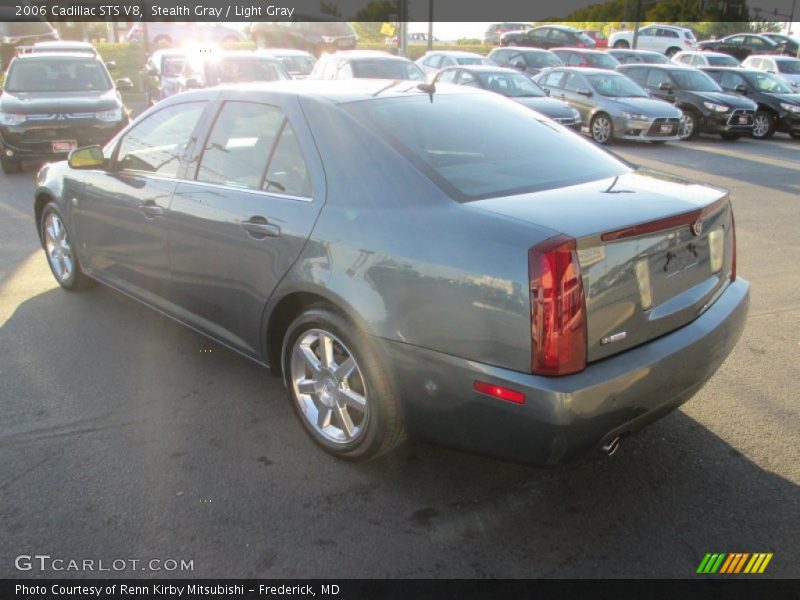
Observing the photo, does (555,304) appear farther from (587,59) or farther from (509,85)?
(587,59)

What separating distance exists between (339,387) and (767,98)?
16.4 m

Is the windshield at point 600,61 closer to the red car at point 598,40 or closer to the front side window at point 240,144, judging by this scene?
the red car at point 598,40

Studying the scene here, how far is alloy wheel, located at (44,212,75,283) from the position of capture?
17.5 feet

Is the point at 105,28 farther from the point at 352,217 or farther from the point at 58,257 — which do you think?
the point at 352,217

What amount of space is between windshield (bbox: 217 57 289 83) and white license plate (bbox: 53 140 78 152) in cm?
360

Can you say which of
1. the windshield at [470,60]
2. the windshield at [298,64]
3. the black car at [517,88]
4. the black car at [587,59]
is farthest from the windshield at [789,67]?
the windshield at [298,64]

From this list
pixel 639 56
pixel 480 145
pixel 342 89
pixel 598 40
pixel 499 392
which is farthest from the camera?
pixel 598 40

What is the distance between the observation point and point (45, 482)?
10.1 ft

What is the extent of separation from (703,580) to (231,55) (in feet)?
43.2

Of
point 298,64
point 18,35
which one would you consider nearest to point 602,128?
point 298,64

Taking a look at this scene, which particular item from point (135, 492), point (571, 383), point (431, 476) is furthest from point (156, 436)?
point (571, 383)

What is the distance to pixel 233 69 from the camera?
13.3 meters

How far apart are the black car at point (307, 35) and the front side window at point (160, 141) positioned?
82.9ft

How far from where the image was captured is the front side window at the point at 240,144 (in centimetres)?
348
